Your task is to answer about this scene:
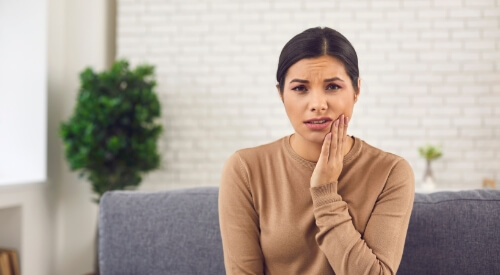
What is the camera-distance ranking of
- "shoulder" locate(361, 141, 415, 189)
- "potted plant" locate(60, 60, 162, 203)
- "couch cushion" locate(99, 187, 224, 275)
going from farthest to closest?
1. "potted plant" locate(60, 60, 162, 203)
2. "couch cushion" locate(99, 187, 224, 275)
3. "shoulder" locate(361, 141, 415, 189)

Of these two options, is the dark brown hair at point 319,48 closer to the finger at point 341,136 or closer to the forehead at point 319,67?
the forehead at point 319,67

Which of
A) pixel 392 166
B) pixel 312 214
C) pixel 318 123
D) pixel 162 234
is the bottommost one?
pixel 162 234

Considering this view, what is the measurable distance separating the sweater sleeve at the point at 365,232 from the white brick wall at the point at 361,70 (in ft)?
9.53

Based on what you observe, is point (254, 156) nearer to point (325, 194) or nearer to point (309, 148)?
point (309, 148)

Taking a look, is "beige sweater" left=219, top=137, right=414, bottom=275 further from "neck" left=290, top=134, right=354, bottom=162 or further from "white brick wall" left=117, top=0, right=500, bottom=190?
"white brick wall" left=117, top=0, right=500, bottom=190

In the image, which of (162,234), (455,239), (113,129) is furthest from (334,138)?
(113,129)

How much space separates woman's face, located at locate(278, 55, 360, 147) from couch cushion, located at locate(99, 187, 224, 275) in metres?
0.50

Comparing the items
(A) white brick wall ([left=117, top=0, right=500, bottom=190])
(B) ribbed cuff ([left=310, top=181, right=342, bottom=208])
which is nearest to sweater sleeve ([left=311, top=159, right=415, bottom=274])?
(B) ribbed cuff ([left=310, top=181, right=342, bottom=208])

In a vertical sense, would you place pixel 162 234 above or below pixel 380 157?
below

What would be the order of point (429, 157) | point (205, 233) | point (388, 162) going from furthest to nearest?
point (429, 157) < point (205, 233) < point (388, 162)

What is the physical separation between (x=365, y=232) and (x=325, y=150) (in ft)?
0.83

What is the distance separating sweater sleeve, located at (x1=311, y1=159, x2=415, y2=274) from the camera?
147cm

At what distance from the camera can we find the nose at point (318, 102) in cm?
151

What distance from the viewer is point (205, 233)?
1.84m
